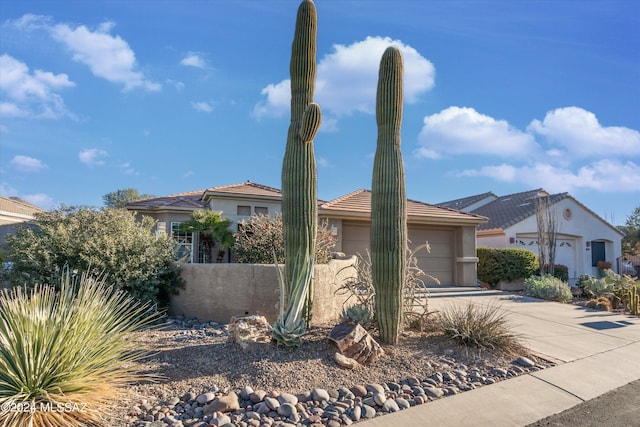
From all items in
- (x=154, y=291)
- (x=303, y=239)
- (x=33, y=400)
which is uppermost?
(x=303, y=239)

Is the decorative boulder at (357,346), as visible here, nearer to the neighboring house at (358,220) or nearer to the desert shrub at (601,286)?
the neighboring house at (358,220)

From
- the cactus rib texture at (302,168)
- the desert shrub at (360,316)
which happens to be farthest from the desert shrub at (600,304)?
the cactus rib texture at (302,168)

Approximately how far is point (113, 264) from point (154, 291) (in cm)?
92

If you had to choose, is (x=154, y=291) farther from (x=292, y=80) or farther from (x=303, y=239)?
(x=292, y=80)

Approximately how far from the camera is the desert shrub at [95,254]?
24.2 ft

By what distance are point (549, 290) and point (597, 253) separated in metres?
13.5

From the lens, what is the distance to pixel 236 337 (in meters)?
5.49

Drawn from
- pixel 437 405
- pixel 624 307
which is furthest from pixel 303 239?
pixel 624 307

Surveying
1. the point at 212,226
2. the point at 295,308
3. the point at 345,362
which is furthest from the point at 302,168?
the point at 212,226

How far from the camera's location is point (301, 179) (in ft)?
20.6

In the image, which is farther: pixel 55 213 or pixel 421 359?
pixel 55 213

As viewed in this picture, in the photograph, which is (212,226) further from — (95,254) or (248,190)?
(95,254)

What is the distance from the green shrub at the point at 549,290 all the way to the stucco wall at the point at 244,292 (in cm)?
848

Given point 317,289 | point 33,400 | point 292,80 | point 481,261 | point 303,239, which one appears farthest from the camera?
point 481,261
